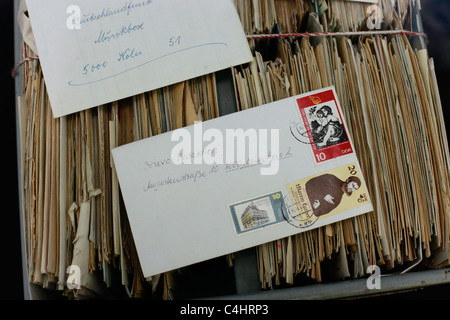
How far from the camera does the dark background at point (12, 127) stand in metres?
0.92

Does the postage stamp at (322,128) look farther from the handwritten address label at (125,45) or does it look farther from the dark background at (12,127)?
the dark background at (12,127)

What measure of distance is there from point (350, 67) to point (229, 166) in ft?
0.97

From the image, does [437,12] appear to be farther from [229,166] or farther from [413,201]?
[229,166]

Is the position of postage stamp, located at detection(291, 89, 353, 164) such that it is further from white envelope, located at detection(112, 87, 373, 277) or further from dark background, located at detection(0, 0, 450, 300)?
dark background, located at detection(0, 0, 450, 300)

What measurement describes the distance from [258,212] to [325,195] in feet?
0.40

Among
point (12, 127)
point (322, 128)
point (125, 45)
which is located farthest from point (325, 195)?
point (12, 127)

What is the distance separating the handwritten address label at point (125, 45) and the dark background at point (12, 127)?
42 cm

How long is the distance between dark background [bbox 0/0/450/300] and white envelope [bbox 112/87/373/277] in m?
0.53

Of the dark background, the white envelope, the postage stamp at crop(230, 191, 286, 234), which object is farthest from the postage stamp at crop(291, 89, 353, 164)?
the dark background

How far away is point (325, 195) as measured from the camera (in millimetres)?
596

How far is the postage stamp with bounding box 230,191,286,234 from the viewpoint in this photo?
0.59 metres

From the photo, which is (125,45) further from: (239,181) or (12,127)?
(12,127)

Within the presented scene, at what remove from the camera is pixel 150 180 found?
60 cm
